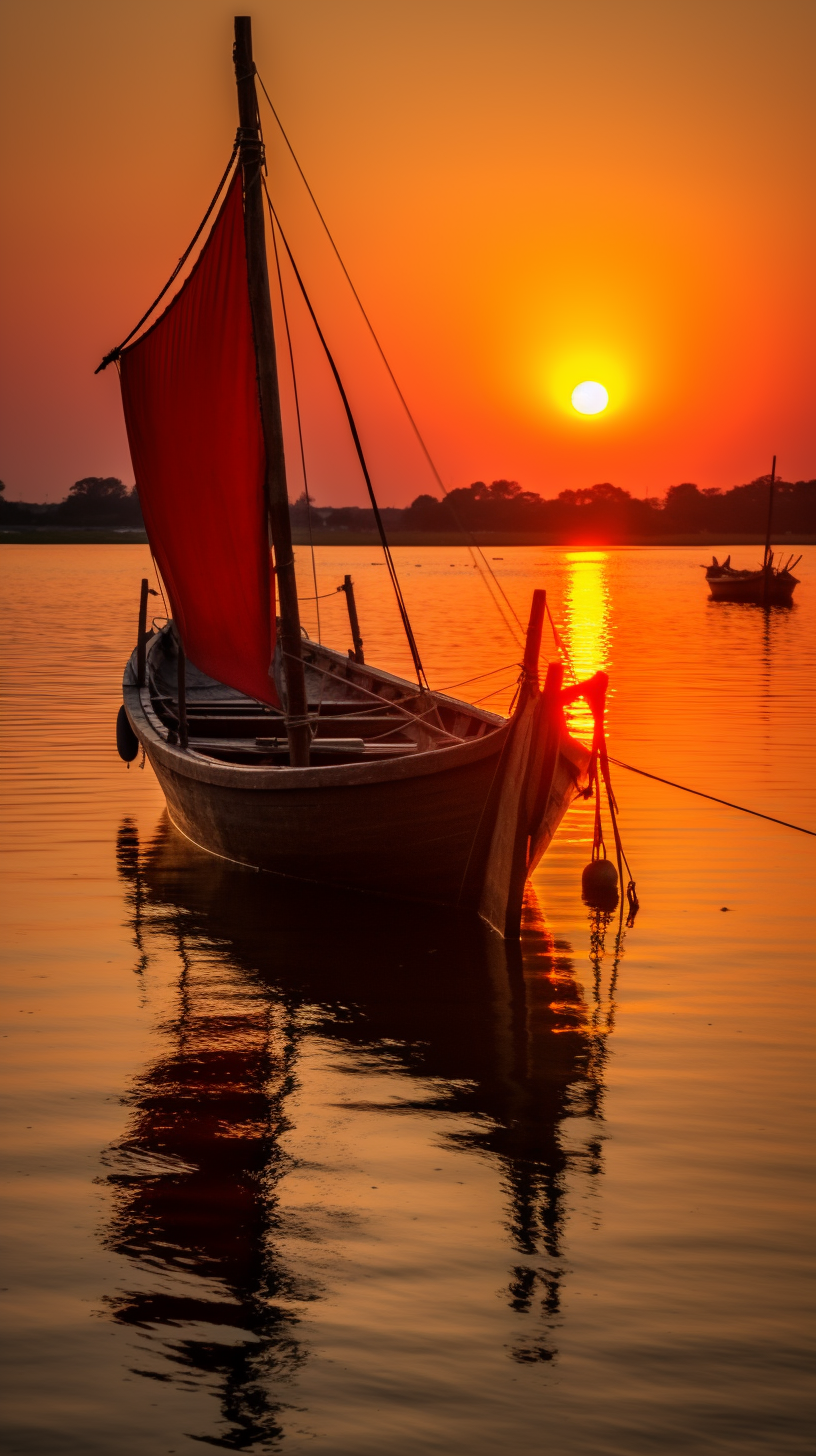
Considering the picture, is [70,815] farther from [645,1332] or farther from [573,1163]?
[645,1332]

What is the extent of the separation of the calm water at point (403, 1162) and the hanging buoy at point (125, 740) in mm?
3578

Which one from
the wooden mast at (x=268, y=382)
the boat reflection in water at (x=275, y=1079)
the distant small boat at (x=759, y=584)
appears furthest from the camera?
the distant small boat at (x=759, y=584)

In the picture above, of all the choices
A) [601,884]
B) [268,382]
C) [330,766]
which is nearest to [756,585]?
[268,382]

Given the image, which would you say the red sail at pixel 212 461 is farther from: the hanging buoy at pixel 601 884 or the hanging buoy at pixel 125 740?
the hanging buoy at pixel 601 884

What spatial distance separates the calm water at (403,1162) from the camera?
4.64 meters

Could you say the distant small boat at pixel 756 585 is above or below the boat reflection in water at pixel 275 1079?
above

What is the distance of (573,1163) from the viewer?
21.3 feet

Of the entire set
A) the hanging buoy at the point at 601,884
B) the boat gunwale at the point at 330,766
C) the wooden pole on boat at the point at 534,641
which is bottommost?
the hanging buoy at the point at 601,884

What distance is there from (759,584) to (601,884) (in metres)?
52.4

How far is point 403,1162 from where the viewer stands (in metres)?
6.46

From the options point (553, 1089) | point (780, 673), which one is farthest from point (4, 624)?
point (553, 1089)

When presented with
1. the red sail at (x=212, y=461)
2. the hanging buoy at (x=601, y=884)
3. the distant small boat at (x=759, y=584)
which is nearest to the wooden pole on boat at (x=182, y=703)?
the red sail at (x=212, y=461)

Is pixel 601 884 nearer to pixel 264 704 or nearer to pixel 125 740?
pixel 264 704

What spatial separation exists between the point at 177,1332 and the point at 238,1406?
476 mm
